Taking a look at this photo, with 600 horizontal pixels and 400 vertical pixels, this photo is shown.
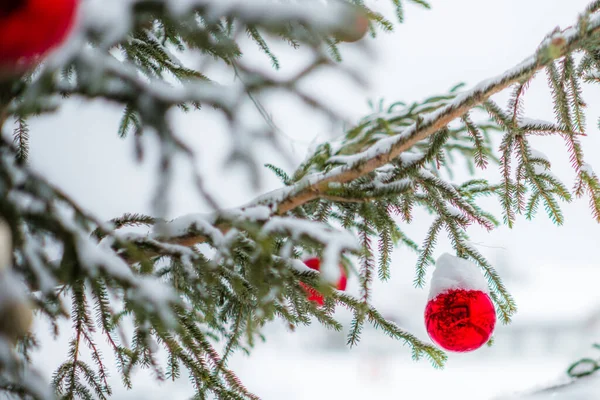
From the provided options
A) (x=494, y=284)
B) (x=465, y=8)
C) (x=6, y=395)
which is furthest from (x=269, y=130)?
(x=465, y=8)

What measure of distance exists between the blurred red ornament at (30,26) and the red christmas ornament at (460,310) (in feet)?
2.98

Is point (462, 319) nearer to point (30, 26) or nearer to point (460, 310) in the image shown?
point (460, 310)

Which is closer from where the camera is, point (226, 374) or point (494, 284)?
point (226, 374)

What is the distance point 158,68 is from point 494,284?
1.02 m

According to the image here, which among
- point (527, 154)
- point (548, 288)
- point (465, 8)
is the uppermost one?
point (548, 288)

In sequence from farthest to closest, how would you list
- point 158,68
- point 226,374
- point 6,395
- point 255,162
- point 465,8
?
point 465,8 < point 158,68 < point 226,374 < point 6,395 < point 255,162

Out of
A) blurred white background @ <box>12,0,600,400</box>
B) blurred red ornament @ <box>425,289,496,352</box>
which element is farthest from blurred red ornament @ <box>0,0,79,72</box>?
blurred red ornament @ <box>425,289,496,352</box>

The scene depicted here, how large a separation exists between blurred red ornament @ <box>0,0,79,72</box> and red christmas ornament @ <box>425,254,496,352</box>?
2.98 ft

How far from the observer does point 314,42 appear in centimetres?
64

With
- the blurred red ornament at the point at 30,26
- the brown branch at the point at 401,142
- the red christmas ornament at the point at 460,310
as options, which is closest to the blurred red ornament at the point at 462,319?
the red christmas ornament at the point at 460,310

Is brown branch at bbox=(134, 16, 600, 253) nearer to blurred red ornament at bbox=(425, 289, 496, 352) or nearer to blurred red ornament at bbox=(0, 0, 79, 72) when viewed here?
blurred red ornament at bbox=(425, 289, 496, 352)

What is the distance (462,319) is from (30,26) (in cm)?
95

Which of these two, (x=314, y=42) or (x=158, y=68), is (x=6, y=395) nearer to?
(x=314, y=42)

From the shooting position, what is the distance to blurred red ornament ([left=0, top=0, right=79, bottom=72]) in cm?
44
